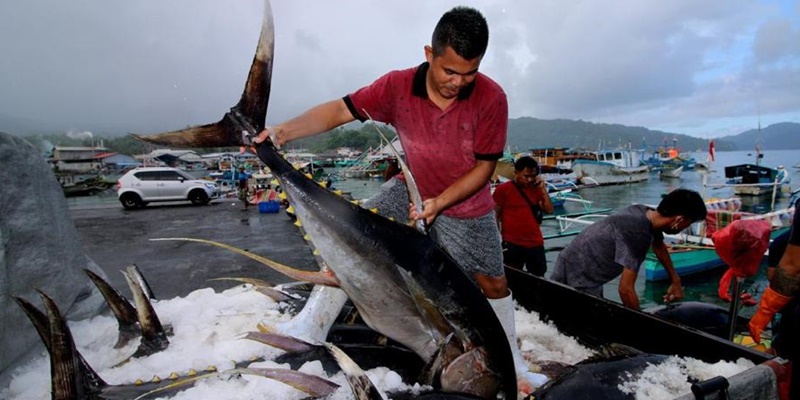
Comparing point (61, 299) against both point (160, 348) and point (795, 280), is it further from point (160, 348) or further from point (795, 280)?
point (795, 280)

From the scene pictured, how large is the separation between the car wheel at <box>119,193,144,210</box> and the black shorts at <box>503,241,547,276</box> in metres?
16.4

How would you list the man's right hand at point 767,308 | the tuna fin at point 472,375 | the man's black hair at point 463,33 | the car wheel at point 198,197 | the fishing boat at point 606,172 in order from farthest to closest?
the fishing boat at point 606,172, the car wheel at point 198,197, the man's right hand at point 767,308, the tuna fin at point 472,375, the man's black hair at point 463,33

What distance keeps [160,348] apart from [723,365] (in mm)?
3215

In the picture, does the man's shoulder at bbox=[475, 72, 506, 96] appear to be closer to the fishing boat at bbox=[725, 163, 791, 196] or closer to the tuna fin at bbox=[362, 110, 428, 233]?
the tuna fin at bbox=[362, 110, 428, 233]

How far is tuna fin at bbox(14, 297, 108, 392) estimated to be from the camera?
1.83m

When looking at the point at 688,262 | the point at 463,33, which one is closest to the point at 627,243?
the point at 463,33

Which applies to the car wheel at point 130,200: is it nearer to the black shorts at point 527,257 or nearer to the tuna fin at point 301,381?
the black shorts at point 527,257

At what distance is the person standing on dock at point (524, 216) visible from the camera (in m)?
5.49

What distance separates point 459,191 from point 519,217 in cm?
360

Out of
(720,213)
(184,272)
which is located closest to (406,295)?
(184,272)

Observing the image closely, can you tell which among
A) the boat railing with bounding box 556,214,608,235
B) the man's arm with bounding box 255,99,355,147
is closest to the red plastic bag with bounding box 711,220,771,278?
the man's arm with bounding box 255,99,355,147

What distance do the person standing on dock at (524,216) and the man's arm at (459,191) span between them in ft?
11.0

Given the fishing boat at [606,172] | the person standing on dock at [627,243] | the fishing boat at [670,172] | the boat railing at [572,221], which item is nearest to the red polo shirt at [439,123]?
the person standing on dock at [627,243]

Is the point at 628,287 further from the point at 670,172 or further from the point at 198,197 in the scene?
the point at 670,172
